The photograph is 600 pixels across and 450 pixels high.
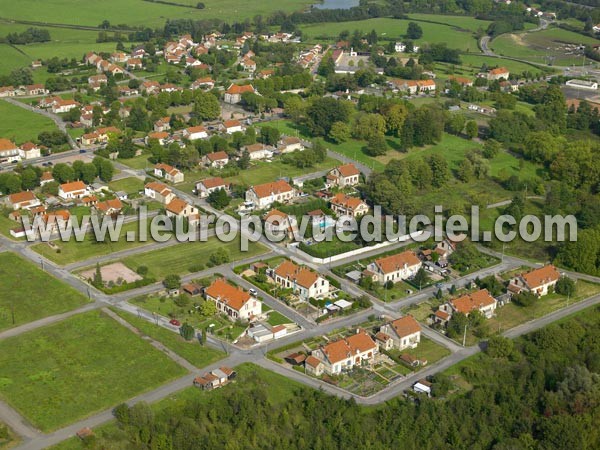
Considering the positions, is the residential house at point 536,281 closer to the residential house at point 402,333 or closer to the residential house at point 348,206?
the residential house at point 402,333

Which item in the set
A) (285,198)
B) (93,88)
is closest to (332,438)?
(285,198)

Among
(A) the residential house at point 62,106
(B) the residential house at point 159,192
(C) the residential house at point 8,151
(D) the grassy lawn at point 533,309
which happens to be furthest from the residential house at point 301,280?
(A) the residential house at point 62,106

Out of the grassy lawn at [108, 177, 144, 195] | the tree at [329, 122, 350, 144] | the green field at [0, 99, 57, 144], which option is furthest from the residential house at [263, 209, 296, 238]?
the green field at [0, 99, 57, 144]

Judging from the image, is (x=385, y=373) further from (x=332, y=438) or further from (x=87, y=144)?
(x=87, y=144)

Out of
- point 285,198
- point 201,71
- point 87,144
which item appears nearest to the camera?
point 285,198

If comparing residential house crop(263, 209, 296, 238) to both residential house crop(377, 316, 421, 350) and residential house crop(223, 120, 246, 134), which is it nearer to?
residential house crop(377, 316, 421, 350)

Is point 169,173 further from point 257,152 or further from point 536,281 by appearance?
point 536,281
